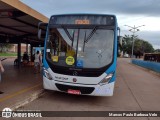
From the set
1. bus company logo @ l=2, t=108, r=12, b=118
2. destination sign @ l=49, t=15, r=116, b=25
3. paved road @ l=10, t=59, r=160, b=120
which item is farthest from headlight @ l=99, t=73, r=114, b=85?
bus company logo @ l=2, t=108, r=12, b=118

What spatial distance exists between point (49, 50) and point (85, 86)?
194 centimetres

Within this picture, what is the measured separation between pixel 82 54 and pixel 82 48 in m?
0.21

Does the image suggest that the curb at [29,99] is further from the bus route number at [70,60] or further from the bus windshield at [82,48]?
the bus route number at [70,60]

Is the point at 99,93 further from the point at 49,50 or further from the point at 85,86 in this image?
the point at 49,50

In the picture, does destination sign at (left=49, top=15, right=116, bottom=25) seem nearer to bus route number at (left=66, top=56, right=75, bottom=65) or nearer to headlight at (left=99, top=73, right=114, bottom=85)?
bus route number at (left=66, top=56, right=75, bottom=65)

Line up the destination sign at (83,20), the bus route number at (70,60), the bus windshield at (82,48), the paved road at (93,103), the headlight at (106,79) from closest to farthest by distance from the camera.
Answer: the paved road at (93,103)
the headlight at (106,79)
the bus windshield at (82,48)
the bus route number at (70,60)
the destination sign at (83,20)

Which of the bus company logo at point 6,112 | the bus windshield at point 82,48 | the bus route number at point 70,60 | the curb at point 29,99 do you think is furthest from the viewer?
the bus route number at point 70,60

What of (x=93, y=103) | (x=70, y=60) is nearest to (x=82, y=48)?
(x=70, y=60)

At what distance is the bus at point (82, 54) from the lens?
8125mm

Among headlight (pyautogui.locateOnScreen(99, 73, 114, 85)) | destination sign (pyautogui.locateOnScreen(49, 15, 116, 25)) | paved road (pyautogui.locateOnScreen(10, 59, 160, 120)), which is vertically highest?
destination sign (pyautogui.locateOnScreen(49, 15, 116, 25))

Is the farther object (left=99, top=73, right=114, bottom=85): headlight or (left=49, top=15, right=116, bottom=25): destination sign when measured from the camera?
(left=49, top=15, right=116, bottom=25): destination sign

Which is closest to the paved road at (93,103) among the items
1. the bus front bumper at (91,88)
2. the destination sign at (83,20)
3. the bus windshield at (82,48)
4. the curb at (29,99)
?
the curb at (29,99)

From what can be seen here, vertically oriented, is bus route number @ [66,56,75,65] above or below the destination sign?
below

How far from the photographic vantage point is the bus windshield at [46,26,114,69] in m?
8.23
